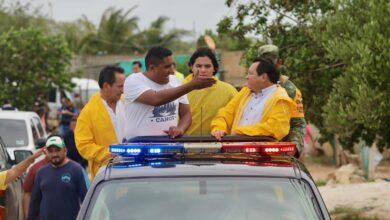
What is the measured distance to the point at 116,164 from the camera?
582cm

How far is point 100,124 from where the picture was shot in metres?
8.48

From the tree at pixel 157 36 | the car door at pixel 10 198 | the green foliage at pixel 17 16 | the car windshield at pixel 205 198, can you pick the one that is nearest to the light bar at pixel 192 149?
the car windshield at pixel 205 198

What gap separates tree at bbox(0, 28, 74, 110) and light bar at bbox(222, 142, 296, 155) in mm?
18936

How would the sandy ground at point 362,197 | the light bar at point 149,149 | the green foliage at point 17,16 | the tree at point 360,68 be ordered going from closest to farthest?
the light bar at point 149,149, the tree at point 360,68, the sandy ground at point 362,197, the green foliage at point 17,16

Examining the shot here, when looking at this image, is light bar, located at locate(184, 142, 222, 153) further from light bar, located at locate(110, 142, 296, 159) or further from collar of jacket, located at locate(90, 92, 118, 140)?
collar of jacket, located at locate(90, 92, 118, 140)

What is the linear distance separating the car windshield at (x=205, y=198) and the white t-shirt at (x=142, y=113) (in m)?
2.14

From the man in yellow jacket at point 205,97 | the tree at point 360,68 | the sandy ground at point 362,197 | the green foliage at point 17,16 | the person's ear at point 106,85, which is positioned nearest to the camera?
the man in yellow jacket at point 205,97

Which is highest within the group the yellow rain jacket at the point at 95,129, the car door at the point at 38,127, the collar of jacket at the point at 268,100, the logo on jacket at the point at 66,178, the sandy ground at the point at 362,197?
the collar of jacket at the point at 268,100

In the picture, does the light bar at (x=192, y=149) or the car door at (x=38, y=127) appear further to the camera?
the car door at (x=38, y=127)

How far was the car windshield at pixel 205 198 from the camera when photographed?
5453 mm

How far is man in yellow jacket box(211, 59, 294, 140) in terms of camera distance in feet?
24.4

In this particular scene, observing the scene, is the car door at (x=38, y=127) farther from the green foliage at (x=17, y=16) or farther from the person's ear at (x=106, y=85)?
the green foliage at (x=17, y=16)

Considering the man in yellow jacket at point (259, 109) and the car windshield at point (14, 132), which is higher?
the man in yellow jacket at point (259, 109)

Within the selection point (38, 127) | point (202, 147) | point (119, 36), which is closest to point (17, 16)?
point (119, 36)
